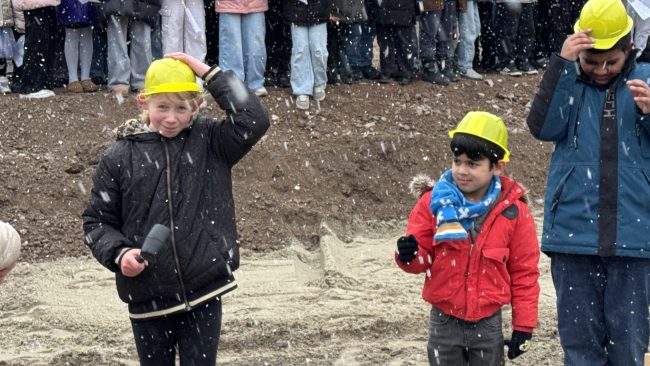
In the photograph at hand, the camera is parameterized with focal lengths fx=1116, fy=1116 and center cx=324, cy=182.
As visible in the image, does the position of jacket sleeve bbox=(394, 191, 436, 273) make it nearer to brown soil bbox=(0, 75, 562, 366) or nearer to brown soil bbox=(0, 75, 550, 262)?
brown soil bbox=(0, 75, 562, 366)

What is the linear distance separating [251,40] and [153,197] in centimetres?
662

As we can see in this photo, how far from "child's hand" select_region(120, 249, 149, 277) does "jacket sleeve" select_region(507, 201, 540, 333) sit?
1829 millimetres

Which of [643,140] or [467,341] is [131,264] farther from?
[643,140]

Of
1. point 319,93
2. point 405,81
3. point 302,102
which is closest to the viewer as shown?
point 302,102

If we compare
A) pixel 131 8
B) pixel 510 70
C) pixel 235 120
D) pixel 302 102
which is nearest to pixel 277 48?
pixel 302 102

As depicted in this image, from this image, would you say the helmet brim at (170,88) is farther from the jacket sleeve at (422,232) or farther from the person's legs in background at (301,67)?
the person's legs in background at (301,67)

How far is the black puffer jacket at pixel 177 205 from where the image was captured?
531 centimetres

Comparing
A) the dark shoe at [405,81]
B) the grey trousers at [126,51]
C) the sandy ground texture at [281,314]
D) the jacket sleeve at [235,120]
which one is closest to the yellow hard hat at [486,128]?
the jacket sleeve at [235,120]

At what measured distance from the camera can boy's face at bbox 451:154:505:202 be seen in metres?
5.58

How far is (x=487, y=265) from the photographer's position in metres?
5.52

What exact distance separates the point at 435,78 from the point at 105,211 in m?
8.14

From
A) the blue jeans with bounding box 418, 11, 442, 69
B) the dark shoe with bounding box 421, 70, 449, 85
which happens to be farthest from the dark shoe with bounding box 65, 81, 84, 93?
the dark shoe with bounding box 421, 70, 449, 85

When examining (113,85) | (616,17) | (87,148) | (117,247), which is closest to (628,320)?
(616,17)

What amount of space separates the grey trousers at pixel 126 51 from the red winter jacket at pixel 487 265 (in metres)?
6.55
